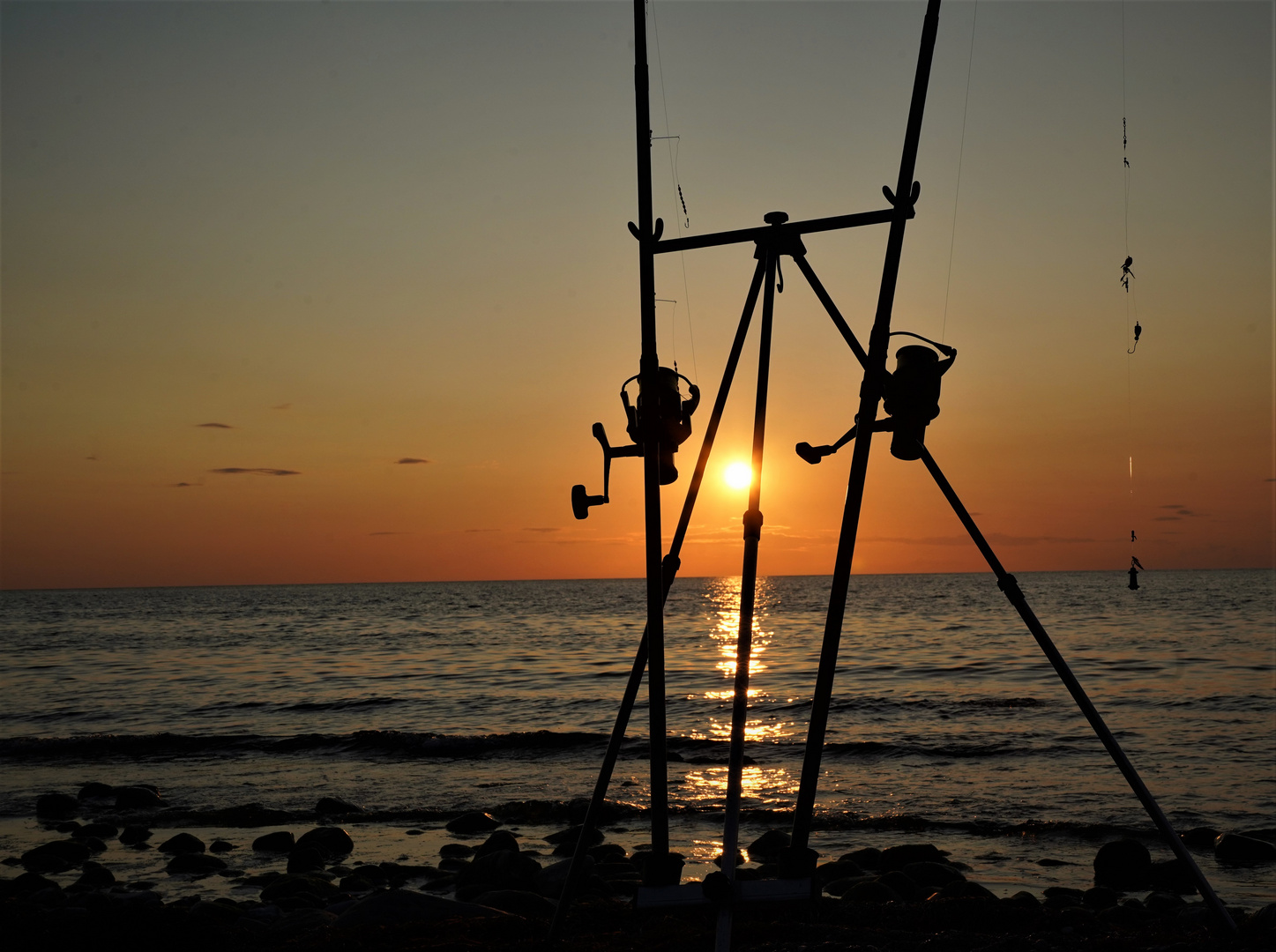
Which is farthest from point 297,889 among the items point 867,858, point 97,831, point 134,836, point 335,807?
point 867,858

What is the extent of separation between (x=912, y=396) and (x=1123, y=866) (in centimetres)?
690

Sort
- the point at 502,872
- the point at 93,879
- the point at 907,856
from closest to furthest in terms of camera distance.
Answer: the point at 502,872, the point at 93,879, the point at 907,856

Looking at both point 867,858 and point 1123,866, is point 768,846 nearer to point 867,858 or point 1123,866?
point 867,858

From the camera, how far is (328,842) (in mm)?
10812

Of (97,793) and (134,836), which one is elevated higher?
(134,836)

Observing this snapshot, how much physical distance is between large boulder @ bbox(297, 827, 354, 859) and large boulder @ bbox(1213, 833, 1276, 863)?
909 centimetres

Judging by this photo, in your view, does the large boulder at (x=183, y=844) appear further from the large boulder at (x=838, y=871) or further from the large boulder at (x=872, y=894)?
the large boulder at (x=872, y=894)

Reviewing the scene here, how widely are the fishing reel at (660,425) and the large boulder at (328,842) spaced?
7128 millimetres

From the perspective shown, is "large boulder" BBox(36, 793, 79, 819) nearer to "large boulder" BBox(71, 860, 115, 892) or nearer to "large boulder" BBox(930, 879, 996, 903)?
"large boulder" BBox(71, 860, 115, 892)

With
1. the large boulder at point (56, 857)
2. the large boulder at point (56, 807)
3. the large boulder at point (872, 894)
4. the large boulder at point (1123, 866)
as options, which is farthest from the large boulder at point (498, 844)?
the large boulder at point (56, 807)

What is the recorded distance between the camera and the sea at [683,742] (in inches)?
454

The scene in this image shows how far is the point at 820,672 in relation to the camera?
4.69m

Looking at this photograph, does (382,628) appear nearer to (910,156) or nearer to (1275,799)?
(1275,799)

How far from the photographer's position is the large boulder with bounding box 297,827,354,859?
1064cm
